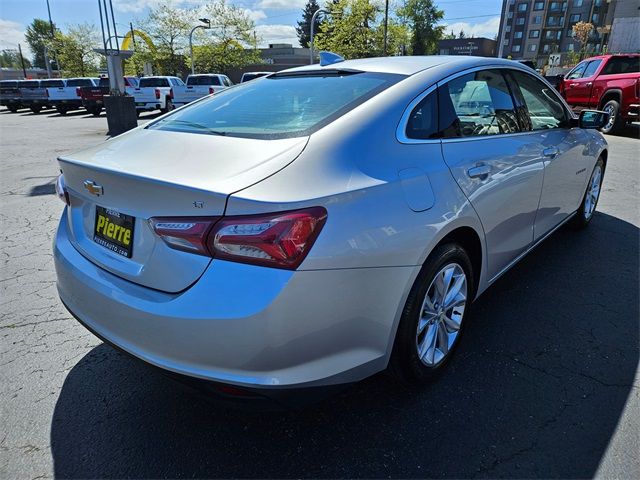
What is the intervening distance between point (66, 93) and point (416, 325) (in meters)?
28.9

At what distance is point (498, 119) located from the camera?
296 cm

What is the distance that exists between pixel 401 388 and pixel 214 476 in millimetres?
1044

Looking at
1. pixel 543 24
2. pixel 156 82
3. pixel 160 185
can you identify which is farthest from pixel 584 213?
pixel 543 24

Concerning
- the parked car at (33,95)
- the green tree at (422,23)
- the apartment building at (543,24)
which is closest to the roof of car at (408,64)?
the parked car at (33,95)

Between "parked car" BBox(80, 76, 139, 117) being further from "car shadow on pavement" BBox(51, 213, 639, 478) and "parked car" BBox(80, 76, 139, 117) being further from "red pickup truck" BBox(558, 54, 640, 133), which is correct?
"car shadow on pavement" BBox(51, 213, 639, 478)

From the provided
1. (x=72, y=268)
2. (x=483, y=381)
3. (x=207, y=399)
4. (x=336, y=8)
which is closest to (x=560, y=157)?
(x=483, y=381)

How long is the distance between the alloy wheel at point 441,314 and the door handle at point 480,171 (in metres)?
0.49

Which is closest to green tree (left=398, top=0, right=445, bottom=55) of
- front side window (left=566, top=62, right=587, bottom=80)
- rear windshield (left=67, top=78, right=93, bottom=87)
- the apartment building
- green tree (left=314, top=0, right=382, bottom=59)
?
the apartment building

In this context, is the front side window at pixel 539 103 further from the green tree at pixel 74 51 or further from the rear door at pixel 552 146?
the green tree at pixel 74 51

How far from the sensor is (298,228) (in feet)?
5.29

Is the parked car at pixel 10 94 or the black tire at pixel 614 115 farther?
the parked car at pixel 10 94

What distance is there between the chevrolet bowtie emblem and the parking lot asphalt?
2.67 feet

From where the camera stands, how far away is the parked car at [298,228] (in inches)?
63.4

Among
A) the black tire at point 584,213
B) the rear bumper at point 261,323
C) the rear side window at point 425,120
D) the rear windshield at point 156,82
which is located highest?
the rear side window at point 425,120
